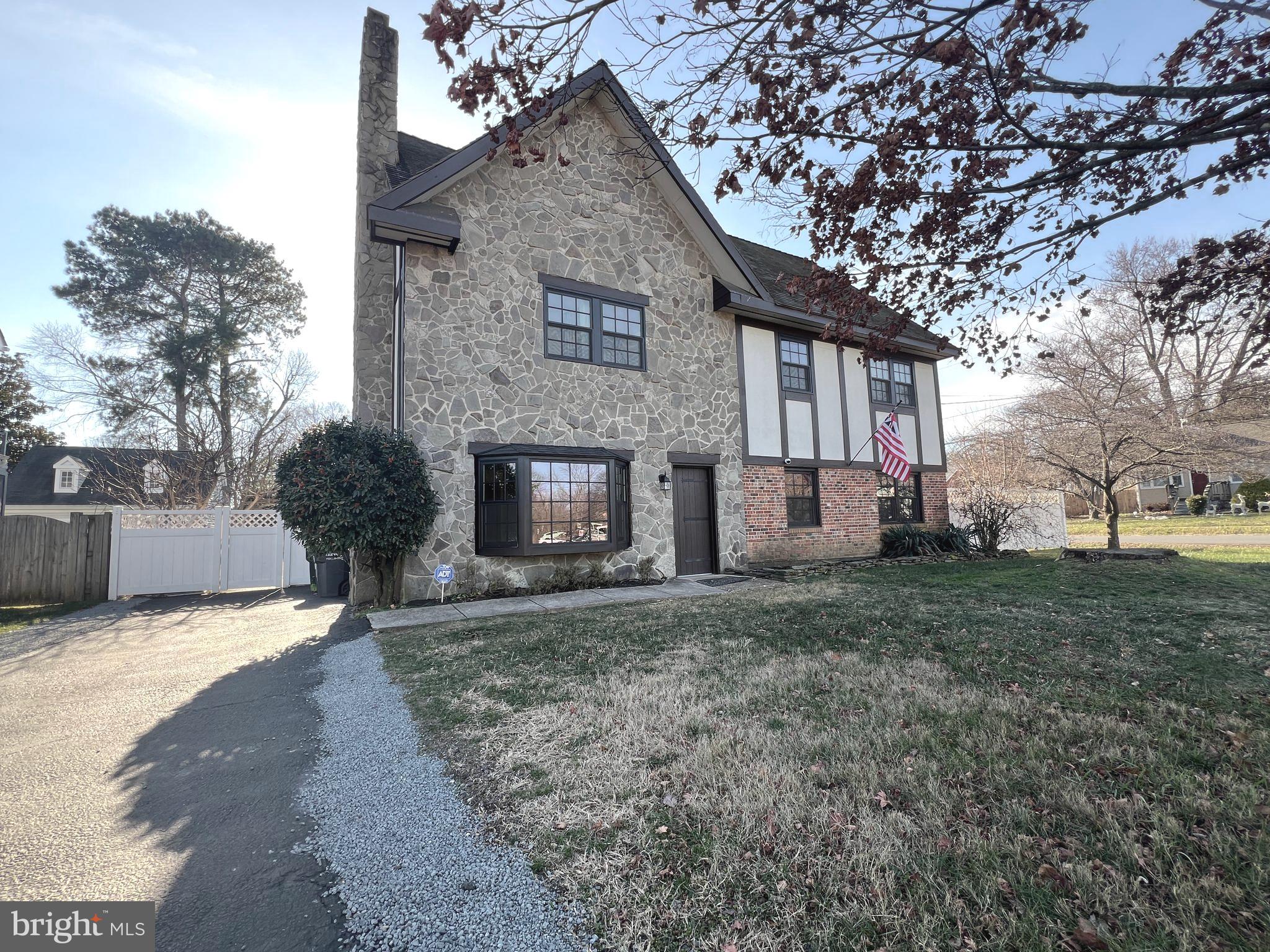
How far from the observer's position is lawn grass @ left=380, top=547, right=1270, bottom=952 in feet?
5.97

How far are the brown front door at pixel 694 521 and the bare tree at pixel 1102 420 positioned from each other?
8.43m

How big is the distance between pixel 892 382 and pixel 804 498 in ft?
15.3

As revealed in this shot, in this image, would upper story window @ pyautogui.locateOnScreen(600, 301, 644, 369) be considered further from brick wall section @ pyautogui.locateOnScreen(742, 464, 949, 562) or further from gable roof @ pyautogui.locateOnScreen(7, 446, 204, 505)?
gable roof @ pyautogui.locateOnScreen(7, 446, 204, 505)

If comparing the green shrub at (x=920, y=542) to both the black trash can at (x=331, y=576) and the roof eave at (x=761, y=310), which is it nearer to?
the roof eave at (x=761, y=310)

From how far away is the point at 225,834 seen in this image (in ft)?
8.34

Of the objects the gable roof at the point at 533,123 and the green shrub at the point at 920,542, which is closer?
the gable roof at the point at 533,123

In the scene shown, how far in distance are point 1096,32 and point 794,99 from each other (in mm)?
2079

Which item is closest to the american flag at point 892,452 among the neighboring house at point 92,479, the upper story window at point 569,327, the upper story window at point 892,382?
the upper story window at point 892,382

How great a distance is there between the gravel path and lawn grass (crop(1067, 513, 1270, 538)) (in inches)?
961

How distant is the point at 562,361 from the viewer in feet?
32.7

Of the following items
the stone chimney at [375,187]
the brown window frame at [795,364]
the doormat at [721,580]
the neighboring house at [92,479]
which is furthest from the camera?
the neighboring house at [92,479]

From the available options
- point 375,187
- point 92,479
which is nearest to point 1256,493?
point 375,187

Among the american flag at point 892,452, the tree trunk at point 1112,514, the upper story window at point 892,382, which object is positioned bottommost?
the tree trunk at point 1112,514

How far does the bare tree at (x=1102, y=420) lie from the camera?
12453mm
